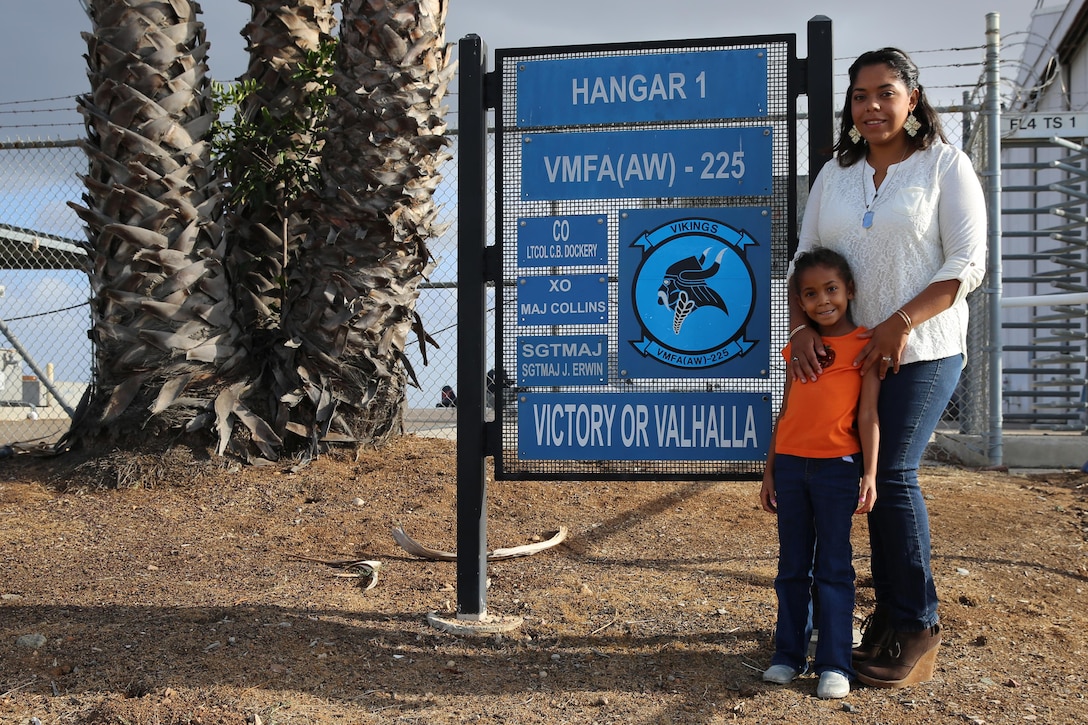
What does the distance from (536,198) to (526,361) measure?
64 centimetres

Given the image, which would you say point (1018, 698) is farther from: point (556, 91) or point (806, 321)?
point (556, 91)

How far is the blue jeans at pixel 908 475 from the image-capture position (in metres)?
2.76

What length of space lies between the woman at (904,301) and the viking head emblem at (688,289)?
0.51 m

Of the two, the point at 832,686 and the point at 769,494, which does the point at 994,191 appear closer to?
the point at 769,494

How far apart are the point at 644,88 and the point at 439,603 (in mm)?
2228

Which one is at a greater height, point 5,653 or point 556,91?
point 556,91

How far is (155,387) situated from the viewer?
532cm

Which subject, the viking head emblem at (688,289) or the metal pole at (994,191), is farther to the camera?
the metal pole at (994,191)

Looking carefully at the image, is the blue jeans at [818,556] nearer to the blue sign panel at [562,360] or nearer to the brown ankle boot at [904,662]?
the brown ankle boot at [904,662]

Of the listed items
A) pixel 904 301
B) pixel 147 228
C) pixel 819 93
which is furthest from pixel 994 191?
pixel 147 228

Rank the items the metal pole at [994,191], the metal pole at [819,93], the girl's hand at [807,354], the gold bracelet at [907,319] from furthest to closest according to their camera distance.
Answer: the metal pole at [994,191] < the metal pole at [819,93] < the girl's hand at [807,354] < the gold bracelet at [907,319]

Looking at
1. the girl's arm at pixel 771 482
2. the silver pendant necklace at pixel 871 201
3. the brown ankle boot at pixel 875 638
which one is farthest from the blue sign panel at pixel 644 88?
the brown ankle boot at pixel 875 638

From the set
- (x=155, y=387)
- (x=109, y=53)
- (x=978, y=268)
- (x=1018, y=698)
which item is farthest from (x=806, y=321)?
(x=109, y=53)

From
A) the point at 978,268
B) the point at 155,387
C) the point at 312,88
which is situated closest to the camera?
the point at 978,268
